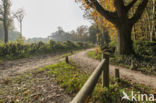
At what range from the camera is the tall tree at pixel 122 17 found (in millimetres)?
7669

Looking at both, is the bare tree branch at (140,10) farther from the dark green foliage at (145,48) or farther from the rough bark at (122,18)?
the dark green foliage at (145,48)

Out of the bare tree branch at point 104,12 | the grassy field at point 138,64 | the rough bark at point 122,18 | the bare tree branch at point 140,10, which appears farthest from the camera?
the bare tree branch at point 104,12

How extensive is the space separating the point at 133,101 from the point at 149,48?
8.10m

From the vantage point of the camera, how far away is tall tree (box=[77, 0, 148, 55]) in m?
7.67

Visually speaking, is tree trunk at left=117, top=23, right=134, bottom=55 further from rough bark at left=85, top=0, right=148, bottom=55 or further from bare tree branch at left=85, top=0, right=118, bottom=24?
bare tree branch at left=85, top=0, right=118, bottom=24

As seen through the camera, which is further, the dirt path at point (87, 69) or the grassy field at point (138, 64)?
the grassy field at point (138, 64)

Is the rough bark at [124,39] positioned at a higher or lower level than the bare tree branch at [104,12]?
lower

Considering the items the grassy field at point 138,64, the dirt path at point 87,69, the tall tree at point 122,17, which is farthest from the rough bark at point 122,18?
the dirt path at point 87,69

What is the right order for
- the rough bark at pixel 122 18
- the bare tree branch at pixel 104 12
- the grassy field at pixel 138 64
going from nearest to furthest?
the grassy field at pixel 138 64
the rough bark at pixel 122 18
the bare tree branch at pixel 104 12

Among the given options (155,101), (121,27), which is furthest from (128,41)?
(155,101)

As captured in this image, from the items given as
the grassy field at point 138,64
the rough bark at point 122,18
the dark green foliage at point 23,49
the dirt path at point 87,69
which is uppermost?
the rough bark at point 122,18

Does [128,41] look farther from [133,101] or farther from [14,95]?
[14,95]

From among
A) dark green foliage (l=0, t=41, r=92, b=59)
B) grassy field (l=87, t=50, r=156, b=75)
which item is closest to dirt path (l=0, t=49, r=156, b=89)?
grassy field (l=87, t=50, r=156, b=75)

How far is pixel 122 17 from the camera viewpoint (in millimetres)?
7898
